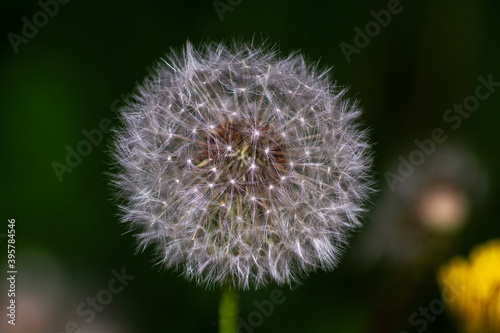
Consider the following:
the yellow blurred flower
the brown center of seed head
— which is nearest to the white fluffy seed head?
the brown center of seed head

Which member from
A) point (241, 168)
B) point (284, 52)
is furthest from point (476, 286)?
point (284, 52)

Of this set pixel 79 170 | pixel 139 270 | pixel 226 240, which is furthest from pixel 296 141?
pixel 79 170

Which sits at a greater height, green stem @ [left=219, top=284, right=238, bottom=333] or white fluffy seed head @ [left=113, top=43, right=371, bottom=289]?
white fluffy seed head @ [left=113, top=43, right=371, bottom=289]

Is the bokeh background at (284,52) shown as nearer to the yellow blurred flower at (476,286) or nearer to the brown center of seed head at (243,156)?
the yellow blurred flower at (476,286)

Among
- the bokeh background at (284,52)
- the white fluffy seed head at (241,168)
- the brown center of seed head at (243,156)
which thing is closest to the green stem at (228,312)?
the white fluffy seed head at (241,168)

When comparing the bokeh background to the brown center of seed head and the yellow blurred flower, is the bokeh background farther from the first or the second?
the brown center of seed head

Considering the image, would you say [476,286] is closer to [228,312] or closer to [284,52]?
[228,312]
